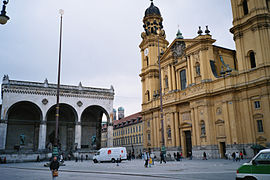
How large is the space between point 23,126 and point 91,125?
14.0 meters

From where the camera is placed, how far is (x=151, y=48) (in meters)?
52.4

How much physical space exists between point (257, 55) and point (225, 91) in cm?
609

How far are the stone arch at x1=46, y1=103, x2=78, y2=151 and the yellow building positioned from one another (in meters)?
17.0

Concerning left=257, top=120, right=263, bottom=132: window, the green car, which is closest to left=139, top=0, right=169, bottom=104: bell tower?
left=257, top=120, right=263, bottom=132: window

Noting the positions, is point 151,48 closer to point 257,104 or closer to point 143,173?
point 257,104

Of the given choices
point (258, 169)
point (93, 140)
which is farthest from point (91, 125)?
point (258, 169)

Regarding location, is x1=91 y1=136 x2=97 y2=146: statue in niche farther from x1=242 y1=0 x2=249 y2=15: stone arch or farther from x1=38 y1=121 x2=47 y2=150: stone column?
x1=242 y1=0 x2=249 y2=15: stone arch

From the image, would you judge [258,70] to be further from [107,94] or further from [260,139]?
[107,94]

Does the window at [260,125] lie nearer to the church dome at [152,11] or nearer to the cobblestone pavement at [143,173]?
the cobblestone pavement at [143,173]

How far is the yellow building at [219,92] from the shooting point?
3133 centimetres

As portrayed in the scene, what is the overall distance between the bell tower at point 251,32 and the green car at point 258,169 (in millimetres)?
25051

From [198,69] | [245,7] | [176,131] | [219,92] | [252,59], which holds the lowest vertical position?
[176,131]

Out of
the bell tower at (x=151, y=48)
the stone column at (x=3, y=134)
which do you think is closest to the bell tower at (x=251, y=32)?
the bell tower at (x=151, y=48)

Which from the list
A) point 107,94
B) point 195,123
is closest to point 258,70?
point 195,123
